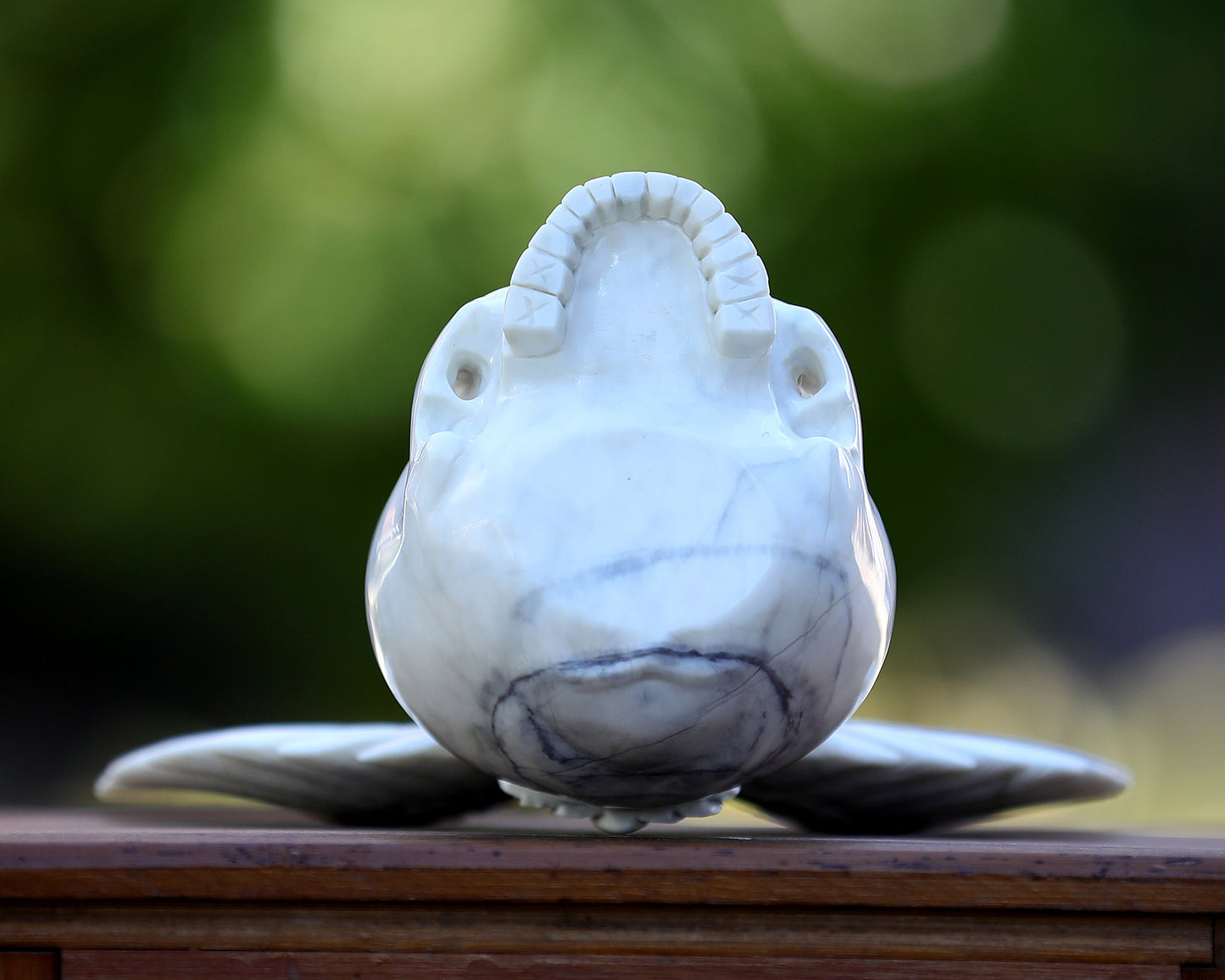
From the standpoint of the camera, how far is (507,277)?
10.0 ft

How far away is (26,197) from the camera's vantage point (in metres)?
3.14

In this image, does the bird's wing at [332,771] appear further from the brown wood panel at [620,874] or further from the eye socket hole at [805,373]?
the eye socket hole at [805,373]

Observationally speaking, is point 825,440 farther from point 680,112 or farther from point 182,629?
point 182,629

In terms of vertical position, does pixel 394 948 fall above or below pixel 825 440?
below

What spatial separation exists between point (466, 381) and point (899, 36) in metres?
2.52

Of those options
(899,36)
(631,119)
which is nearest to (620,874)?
(631,119)

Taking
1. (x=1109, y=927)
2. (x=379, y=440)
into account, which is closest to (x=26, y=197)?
(x=379, y=440)

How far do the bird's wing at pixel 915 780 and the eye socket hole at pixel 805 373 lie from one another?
32 centimetres

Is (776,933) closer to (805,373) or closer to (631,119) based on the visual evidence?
(805,373)

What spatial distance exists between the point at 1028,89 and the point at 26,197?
240cm

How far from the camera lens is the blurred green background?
3.11m

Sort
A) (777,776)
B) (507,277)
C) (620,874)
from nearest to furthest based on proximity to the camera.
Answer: (620,874), (777,776), (507,277)

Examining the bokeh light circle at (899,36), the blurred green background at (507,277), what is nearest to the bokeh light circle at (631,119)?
the blurred green background at (507,277)

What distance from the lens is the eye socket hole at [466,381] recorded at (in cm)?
98
